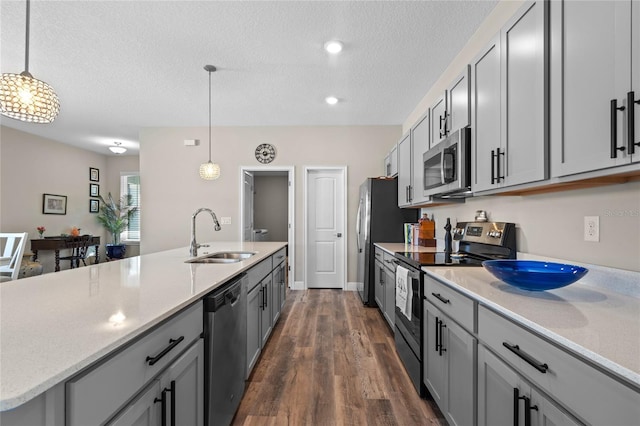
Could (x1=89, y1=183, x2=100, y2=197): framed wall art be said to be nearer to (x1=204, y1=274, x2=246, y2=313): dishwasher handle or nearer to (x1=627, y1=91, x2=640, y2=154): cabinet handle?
(x1=204, y1=274, x2=246, y2=313): dishwasher handle

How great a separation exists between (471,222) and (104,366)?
256cm

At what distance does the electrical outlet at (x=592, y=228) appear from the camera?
1380 millimetres

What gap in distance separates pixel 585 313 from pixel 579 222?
27.9 inches

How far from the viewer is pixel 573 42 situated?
118 centimetres

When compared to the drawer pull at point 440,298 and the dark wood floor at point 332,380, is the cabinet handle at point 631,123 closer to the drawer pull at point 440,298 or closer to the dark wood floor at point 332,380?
the drawer pull at point 440,298

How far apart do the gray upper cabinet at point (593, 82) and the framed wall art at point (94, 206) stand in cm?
844

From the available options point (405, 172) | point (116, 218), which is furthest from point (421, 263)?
point (116, 218)

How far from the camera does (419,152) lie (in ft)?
10.1

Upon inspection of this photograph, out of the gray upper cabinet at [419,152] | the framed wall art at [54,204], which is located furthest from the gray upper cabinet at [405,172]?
the framed wall art at [54,204]

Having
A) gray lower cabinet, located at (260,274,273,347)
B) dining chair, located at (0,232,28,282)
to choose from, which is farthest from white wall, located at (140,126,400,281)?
gray lower cabinet, located at (260,274,273,347)

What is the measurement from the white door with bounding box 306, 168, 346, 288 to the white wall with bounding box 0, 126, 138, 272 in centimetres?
509

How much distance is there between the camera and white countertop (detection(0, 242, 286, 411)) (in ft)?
2.04

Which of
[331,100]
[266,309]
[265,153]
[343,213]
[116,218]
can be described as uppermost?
[331,100]

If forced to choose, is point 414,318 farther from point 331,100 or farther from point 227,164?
point 227,164
